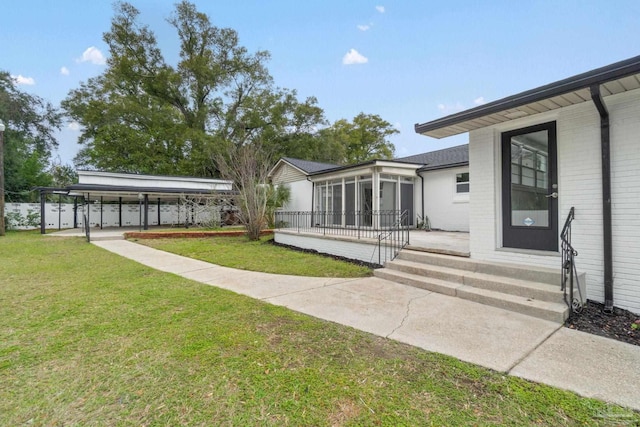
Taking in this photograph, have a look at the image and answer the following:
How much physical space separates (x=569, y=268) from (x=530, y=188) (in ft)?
4.83

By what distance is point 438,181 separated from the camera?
11.1 meters

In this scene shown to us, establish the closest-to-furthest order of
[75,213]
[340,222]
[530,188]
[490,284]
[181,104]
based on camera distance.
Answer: [490,284] → [530,188] → [340,222] → [75,213] → [181,104]

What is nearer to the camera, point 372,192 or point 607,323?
point 607,323

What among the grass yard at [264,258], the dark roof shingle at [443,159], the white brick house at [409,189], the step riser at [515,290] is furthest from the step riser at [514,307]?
the dark roof shingle at [443,159]

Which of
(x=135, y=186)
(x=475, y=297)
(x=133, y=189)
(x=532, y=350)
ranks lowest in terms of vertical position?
(x=532, y=350)

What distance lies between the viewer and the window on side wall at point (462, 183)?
10.4 m

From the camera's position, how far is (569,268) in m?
3.99

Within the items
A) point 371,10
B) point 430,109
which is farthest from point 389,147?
point 371,10

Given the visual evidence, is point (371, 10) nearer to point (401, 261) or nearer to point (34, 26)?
point (401, 261)

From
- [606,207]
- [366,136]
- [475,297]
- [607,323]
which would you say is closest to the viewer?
[607,323]

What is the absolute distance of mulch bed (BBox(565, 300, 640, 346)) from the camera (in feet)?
10.7

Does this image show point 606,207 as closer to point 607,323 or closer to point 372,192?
point 607,323

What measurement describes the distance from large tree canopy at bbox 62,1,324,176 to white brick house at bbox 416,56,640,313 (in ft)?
63.7

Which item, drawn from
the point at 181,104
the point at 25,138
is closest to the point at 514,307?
the point at 181,104
